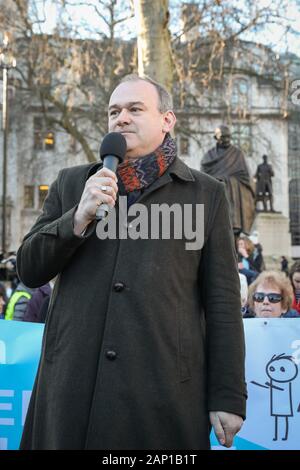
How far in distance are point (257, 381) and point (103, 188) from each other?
2146 millimetres

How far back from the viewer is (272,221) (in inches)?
858

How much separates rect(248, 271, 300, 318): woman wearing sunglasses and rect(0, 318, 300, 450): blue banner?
2.31 feet

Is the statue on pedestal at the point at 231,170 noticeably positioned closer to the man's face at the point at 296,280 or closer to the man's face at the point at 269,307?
the man's face at the point at 296,280

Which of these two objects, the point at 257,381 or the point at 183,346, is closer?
the point at 183,346

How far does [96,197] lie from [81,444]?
89cm

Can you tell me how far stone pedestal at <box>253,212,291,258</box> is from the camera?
2155 centimetres

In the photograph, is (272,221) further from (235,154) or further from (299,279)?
(299,279)

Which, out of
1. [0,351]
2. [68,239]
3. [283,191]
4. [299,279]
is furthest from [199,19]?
[283,191]

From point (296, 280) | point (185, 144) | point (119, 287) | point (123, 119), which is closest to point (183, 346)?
point (119, 287)

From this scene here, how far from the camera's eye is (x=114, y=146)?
2.49 meters

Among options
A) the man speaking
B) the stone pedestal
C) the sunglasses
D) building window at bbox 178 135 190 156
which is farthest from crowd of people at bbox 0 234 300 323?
building window at bbox 178 135 190 156

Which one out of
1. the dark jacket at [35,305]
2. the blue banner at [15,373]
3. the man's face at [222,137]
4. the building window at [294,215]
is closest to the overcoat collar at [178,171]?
the blue banner at [15,373]

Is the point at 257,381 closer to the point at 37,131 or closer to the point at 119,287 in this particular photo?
the point at 119,287

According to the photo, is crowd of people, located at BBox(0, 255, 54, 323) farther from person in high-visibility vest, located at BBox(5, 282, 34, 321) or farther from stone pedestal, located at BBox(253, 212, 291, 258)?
stone pedestal, located at BBox(253, 212, 291, 258)
